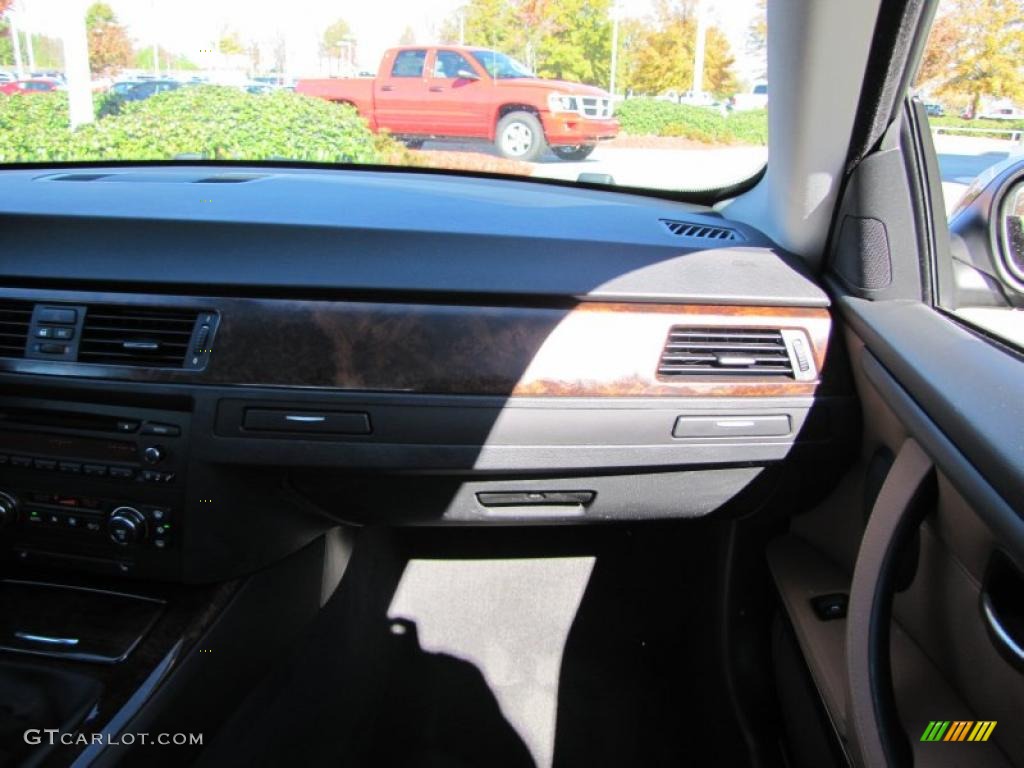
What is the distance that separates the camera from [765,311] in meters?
2.17

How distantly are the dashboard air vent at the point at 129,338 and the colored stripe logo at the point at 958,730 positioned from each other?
6.08 feet

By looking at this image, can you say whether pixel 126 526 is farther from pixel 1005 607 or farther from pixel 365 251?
pixel 1005 607

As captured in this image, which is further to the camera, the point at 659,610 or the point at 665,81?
the point at 659,610

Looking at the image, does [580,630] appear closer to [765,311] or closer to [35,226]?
[765,311]

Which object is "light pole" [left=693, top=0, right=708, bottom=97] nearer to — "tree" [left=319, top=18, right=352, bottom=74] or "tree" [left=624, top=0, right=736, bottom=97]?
"tree" [left=624, top=0, right=736, bottom=97]

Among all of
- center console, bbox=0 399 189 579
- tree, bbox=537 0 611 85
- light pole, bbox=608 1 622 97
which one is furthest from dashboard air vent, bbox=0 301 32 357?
light pole, bbox=608 1 622 97

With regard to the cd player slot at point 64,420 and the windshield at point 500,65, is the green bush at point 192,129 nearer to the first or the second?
the windshield at point 500,65

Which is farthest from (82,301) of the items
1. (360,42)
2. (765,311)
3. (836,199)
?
(836,199)

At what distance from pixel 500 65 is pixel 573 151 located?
1.24ft

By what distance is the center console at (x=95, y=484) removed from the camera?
2.13 meters

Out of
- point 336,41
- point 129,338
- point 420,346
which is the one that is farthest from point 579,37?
point 129,338

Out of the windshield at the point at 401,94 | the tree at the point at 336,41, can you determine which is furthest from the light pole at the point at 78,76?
the tree at the point at 336,41

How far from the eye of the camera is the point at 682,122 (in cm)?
273

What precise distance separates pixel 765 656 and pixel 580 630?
61cm
